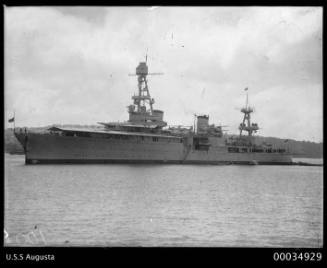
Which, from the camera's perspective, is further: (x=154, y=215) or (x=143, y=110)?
(x=143, y=110)

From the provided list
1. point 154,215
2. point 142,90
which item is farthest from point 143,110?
point 154,215

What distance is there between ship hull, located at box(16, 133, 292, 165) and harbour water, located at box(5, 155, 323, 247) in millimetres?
15855

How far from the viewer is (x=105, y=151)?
170 feet

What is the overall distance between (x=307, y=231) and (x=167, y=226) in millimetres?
5680
